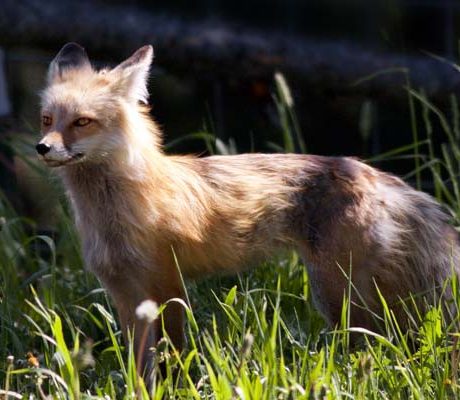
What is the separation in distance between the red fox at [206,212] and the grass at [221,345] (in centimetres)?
22

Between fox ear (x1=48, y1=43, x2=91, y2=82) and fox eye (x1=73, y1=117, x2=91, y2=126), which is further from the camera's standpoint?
fox ear (x1=48, y1=43, x2=91, y2=82)

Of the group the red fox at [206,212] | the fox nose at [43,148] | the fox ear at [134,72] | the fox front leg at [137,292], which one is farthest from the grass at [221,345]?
the fox ear at [134,72]

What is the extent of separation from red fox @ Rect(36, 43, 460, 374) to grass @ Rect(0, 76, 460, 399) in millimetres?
222

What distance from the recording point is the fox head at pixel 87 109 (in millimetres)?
4793

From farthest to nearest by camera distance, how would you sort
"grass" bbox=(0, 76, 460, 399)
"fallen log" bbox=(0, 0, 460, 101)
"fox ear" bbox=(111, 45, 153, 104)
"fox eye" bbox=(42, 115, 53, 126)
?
"fallen log" bbox=(0, 0, 460, 101), "fox ear" bbox=(111, 45, 153, 104), "fox eye" bbox=(42, 115, 53, 126), "grass" bbox=(0, 76, 460, 399)

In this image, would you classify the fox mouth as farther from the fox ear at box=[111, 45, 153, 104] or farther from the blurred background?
the blurred background

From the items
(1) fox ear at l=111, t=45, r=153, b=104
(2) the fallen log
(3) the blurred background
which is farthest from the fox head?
(2) the fallen log

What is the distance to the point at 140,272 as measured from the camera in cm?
501

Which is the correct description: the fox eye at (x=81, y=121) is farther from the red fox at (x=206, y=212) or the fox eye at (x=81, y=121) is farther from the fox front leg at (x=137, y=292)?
the fox front leg at (x=137, y=292)

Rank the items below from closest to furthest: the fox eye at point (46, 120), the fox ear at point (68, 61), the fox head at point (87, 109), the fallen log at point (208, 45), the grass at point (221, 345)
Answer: the grass at point (221, 345), the fox head at point (87, 109), the fox eye at point (46, 120), the fox ear at point (68, 61), the fallen log at point (208, 45)

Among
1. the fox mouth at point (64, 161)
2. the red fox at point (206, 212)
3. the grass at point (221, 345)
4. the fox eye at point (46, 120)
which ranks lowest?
the grass at point (221, 345)

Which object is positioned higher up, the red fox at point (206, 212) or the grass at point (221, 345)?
the red fox at point (206, 212)

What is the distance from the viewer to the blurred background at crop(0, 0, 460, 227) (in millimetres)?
6527

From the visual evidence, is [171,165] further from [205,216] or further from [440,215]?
[440,215]
